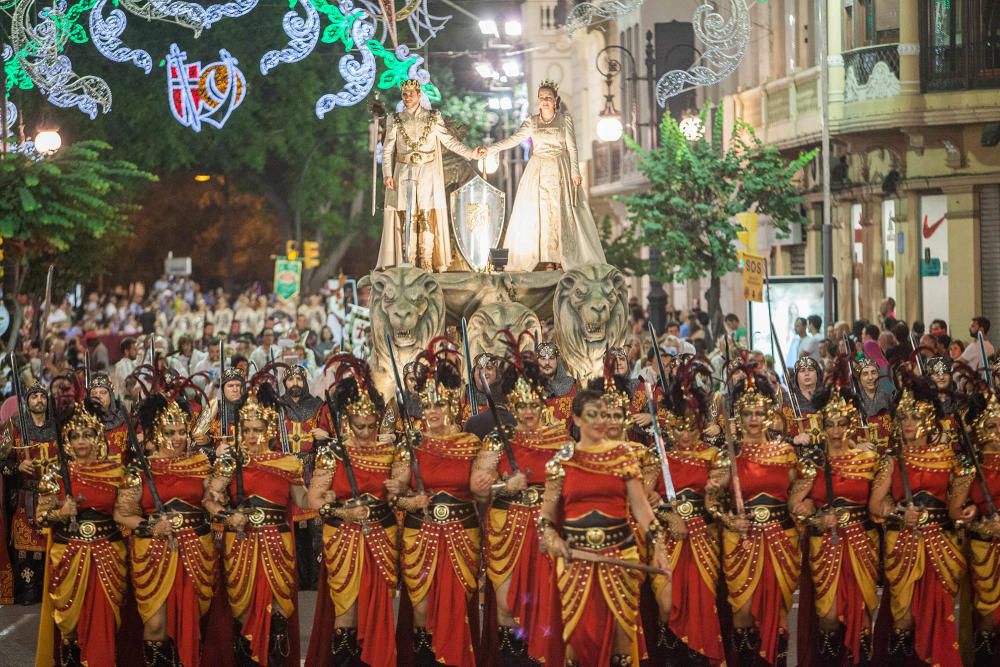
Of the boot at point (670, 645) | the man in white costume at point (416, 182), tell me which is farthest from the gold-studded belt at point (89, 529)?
the man in white costume at point (416, 182)

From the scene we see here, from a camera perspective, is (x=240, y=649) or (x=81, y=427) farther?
(x=240, y=649)

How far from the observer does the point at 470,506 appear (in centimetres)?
1040

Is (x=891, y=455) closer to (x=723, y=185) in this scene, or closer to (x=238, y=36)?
(x=723, y=185)

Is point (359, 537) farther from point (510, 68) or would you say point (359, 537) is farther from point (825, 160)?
point (510, 68)

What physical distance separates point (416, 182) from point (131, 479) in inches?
347

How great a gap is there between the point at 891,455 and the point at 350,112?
120 feet

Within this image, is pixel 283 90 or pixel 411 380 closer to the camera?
pixel 411 380

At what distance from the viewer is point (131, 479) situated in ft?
33.4

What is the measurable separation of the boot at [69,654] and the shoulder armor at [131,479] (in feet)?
3.15

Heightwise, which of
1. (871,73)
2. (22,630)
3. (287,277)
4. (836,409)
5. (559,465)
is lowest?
(22,630)

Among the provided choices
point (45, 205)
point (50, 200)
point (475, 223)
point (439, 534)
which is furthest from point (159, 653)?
point (50, 200)

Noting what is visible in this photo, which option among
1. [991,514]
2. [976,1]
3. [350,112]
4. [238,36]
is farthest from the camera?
[350,112]

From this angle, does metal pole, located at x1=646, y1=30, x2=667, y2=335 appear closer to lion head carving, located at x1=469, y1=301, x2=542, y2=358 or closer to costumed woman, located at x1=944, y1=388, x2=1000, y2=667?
lion head carving, located at x1=469, y1=301, x2=542, y2=358

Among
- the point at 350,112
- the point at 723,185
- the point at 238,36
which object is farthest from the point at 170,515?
the point at 350,112
